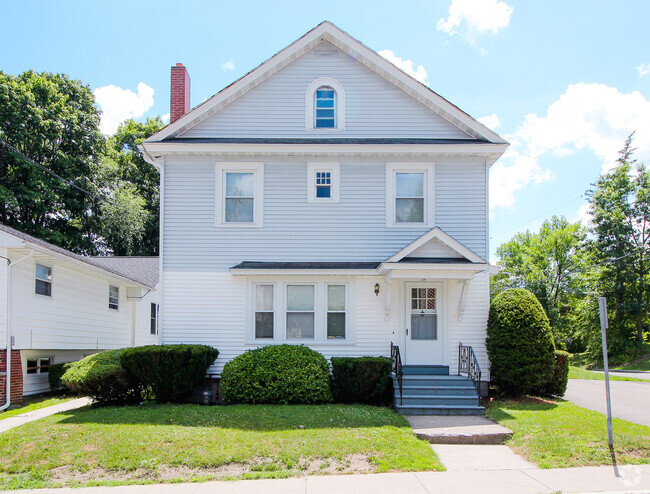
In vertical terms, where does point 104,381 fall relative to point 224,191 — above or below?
below

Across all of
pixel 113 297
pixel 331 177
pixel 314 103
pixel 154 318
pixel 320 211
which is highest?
pixel 314 103

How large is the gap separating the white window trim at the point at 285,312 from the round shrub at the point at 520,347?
344 cm

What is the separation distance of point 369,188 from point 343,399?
5.25m

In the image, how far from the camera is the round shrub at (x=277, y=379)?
1229cm

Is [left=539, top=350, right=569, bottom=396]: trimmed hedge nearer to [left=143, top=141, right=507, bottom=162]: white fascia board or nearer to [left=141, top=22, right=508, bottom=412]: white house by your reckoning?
[left=141, top=22, right=508, bottom=412]: white house

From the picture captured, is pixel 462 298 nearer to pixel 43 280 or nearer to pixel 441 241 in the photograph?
pixel 441 241

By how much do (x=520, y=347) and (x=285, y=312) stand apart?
5.65m

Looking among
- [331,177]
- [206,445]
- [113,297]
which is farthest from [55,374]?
[331,177]

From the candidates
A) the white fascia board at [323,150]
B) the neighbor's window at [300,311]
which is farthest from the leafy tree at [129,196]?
the neighbor's window at [300,311]

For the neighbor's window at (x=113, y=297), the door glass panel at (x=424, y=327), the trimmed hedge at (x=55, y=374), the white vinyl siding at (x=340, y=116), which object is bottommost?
the trimmed hedge at (x=55, y=374)

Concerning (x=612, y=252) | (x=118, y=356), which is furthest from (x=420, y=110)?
(x=612, y=252)

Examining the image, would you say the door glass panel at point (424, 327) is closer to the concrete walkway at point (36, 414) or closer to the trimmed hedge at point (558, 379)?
the trimmed hedge at point (558, 379)

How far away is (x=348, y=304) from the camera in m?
13.9

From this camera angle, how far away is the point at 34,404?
14.3 metres
